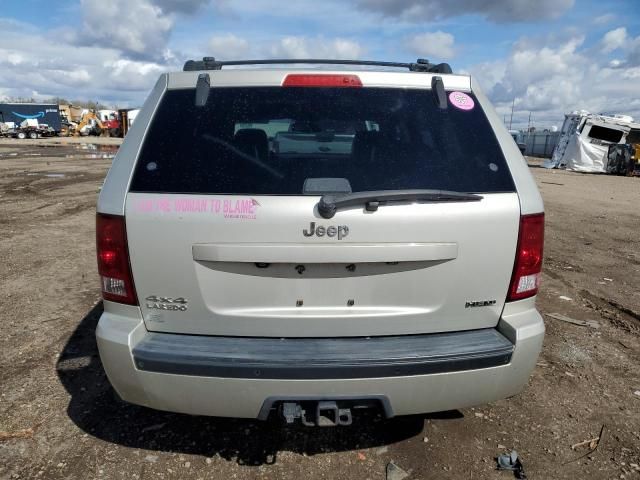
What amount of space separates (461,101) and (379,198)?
0.81 metres

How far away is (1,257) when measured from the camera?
6.49 m

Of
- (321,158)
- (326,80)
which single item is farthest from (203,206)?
(326,80)

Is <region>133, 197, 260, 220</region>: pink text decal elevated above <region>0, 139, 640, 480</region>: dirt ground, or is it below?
above

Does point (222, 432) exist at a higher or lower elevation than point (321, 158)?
lower

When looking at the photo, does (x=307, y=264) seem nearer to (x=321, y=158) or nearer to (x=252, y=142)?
(x=321, y=158)

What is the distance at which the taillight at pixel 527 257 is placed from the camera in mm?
2352

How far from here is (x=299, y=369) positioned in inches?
84.7

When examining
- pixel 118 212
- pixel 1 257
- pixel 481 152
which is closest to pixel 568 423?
pixel 481 152

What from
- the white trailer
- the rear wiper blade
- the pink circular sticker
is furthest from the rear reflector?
the white trailer

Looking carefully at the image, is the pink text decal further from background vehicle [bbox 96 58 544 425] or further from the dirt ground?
the dirt ground

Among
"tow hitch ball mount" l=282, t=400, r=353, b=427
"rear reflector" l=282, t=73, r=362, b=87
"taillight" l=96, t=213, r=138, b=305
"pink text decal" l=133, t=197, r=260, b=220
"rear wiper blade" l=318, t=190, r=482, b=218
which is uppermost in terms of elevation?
"rear reflector" l=282, t=73, r=362, b=87

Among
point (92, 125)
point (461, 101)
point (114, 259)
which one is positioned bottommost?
point (92, 125)

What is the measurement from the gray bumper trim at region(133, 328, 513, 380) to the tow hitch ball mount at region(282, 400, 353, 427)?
0.16 meters

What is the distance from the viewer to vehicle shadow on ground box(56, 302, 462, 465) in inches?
110
